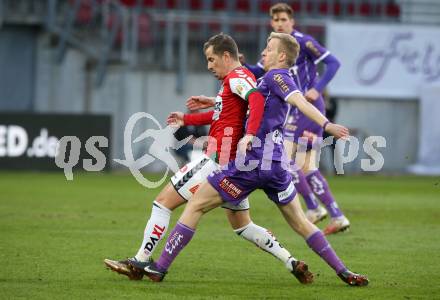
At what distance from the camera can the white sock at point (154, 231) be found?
8.11 m

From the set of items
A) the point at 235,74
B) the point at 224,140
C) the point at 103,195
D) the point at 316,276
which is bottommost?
the point at 103,195

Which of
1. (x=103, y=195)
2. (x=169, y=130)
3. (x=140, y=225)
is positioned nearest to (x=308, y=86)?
(x=140, y=225)

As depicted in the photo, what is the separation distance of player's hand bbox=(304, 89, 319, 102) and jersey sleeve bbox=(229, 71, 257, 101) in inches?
135

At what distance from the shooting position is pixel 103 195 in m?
17.3

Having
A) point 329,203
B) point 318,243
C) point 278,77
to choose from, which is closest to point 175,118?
point 278,77

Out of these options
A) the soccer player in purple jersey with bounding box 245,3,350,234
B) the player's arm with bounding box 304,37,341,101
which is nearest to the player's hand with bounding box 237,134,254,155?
the soccer player in purple jersey with bounding box 245,3,350,234

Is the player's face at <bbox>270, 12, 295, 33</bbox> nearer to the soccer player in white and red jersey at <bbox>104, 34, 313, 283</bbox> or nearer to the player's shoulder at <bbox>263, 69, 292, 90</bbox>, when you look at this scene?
the soccer player in white and red jersey at <bbox>104, 34, 313, 283</bbox>

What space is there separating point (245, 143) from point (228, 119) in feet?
2.21

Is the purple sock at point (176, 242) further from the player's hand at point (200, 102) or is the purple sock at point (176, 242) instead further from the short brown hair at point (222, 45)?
the short brown hair at point (222, 45)

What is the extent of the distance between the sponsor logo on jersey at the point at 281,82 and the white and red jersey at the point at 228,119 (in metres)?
0.22

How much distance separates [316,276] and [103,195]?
915 cm

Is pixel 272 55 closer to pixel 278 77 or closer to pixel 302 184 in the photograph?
pixel 278 77

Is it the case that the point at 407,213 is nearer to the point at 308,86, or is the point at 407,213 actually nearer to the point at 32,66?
the point at 308,86

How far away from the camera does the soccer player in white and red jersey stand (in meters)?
8.06
